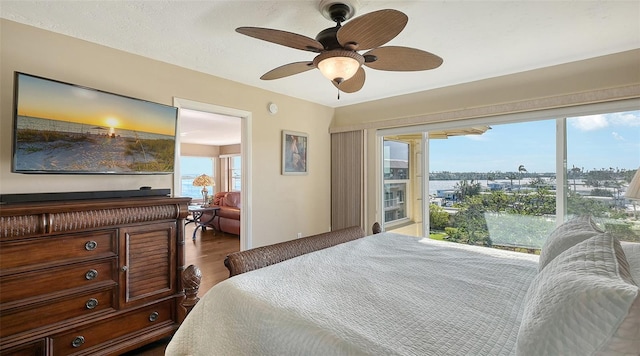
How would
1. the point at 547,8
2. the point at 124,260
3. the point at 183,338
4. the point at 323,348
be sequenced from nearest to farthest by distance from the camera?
1. the point at 323,348
2. the point at 183,338
3. the point at 547,8
4. the point at 124,260

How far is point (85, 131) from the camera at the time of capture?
2131 mm

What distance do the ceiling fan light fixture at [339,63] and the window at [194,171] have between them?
8.79 meters

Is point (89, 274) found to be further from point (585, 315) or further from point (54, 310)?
point (585, 315)

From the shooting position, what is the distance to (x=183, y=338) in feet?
4.56

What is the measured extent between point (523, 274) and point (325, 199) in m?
3.17

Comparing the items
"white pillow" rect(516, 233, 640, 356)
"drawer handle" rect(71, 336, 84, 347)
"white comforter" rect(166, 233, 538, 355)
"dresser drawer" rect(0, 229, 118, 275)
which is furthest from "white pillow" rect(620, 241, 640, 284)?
"drawer handle" rect(71, 336, 84, 347)

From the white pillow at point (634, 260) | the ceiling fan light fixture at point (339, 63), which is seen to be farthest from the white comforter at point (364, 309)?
the ceiling fan light fixture at point (339, 63)

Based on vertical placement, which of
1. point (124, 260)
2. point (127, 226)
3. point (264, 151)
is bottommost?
point (124, 260)

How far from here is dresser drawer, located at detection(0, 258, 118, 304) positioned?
5.47 feet

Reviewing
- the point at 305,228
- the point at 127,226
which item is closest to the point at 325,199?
the point at 305,228

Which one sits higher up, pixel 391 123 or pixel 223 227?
pixel 391 123

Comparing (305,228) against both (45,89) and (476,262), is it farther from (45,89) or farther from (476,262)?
(45,89)

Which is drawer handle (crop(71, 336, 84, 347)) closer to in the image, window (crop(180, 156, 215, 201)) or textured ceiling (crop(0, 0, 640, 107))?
textured ceiling (crop(0, 0, 640, 107))

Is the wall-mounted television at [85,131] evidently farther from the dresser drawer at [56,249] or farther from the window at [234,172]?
the window at [234,172]
